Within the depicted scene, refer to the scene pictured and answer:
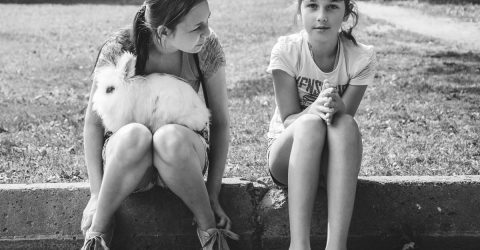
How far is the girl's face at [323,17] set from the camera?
3.21m

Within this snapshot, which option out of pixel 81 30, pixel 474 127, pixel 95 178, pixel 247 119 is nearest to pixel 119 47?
pixel 95 178

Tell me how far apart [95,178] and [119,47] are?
0.59m

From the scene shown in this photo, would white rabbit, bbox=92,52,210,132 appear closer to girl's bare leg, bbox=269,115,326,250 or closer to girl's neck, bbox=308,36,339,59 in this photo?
girl's bare leg, bbox=269,115,326,250

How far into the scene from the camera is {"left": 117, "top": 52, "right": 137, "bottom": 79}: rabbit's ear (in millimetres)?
2977

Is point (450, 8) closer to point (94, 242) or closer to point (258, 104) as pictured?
point (258, 104)

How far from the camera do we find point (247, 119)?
17.7ft

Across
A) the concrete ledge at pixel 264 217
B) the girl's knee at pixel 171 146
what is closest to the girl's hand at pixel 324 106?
the concrete ledge at pixel 264 217

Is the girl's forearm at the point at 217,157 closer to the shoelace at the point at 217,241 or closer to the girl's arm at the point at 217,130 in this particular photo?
the girl's arm at the point at 217,130

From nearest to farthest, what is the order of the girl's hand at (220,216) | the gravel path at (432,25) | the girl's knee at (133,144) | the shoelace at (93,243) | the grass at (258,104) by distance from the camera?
the girl's knee at (133,144), the shoelace at (93,243), the girl's hand at (220,216), the grass at (258,104), the gravel path at (432,25)

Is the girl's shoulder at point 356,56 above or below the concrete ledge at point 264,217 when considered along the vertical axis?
above

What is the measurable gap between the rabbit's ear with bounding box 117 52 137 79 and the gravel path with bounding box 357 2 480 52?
694 centimetres

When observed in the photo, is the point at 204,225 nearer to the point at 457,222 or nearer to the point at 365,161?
the point at 457,222

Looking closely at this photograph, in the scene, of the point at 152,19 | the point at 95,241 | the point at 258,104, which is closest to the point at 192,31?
the point at 152,19

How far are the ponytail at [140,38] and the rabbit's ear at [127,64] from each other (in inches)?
1.6
